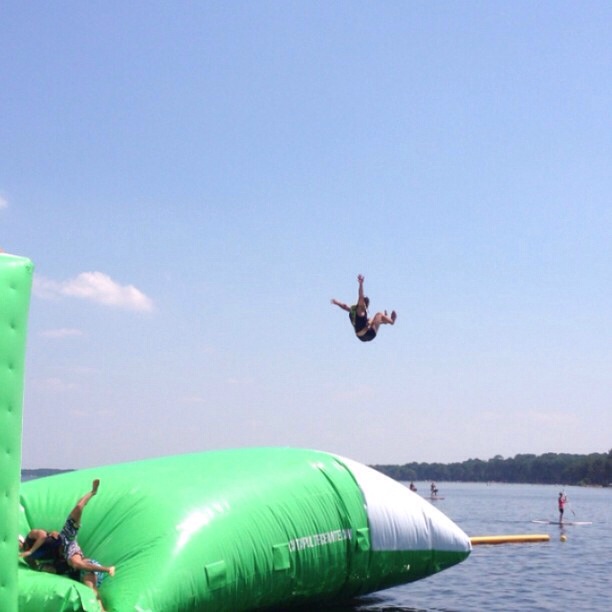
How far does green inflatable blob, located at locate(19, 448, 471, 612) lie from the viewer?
30.0 feet

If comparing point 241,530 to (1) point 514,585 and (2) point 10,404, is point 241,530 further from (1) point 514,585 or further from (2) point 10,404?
(1) point 514,585

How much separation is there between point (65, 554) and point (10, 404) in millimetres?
3730

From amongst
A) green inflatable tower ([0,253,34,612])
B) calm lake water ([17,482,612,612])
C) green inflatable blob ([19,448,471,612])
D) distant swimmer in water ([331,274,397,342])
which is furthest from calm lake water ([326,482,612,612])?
green inflatable tower ([0,253,34,612])

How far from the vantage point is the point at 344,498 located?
12148mm

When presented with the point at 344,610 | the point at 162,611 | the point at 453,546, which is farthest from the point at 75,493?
the point at 453,546

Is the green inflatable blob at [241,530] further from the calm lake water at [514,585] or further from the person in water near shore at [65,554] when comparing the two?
the calm lake water at [514,585]

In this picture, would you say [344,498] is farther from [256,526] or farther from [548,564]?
[548,564]

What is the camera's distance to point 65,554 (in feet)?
30.3

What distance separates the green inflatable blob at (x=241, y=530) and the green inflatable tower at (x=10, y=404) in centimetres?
232

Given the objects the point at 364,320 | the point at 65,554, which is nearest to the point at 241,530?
the point at 65,554

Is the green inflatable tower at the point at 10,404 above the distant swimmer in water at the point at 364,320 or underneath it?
underneath

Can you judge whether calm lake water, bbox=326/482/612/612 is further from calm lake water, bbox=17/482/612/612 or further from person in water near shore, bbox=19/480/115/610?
person in water near shore, bbox=19/480/115/610

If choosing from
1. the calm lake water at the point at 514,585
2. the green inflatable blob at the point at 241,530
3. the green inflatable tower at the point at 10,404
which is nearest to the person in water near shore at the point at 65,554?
the green inflatable blob at the point at 241,530

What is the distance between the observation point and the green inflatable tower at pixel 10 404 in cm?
599
